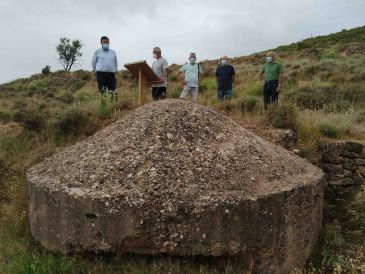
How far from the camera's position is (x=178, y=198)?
157 inches

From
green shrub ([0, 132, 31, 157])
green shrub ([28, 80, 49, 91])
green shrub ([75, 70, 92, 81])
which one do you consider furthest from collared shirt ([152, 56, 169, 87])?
green shrub ([75, 70, 92, 81])

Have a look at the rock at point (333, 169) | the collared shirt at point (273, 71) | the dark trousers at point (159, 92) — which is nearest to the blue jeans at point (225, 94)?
the collared shirt at point (273, 71)

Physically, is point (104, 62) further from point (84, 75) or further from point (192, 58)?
point (84, 75)

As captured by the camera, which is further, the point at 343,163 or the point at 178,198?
the point at 343,163

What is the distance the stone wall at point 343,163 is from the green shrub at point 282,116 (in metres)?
0.57

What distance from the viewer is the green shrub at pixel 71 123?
21.9 feet

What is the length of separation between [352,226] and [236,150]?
6.34ft

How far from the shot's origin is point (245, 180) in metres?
4.34

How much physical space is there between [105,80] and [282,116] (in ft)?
10.6

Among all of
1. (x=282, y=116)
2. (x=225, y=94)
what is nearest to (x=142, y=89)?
(x=282, y=116)

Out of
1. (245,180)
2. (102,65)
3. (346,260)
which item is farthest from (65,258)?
(102,65)

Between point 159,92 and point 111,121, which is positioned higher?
point 159,92

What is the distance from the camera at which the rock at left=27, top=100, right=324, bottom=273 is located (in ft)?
12.8

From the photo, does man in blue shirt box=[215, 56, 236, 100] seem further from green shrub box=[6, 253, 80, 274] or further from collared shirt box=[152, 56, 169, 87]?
green shrub box=[6, 253, 80, 274]
